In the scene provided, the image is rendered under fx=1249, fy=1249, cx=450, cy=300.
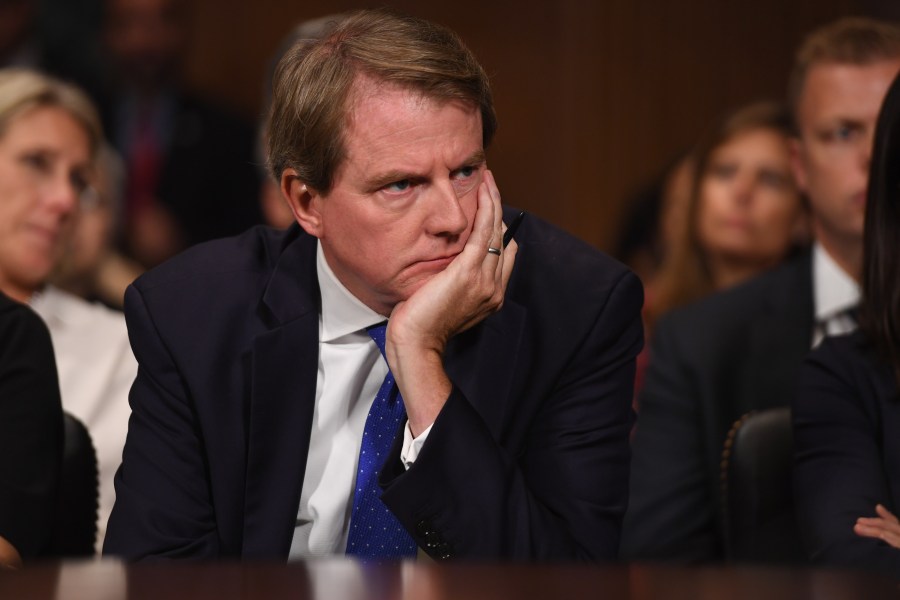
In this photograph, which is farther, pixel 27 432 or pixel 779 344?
pixel 779 344

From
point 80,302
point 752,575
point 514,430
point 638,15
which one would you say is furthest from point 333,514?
point 638,15

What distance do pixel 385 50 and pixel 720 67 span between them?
4.16 meters

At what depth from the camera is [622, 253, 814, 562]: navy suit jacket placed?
2.79m

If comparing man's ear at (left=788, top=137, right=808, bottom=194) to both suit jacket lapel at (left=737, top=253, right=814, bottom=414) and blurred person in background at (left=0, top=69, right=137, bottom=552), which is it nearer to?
suit jacket lapel at (left=737, top=253, right=814, bottom=414)

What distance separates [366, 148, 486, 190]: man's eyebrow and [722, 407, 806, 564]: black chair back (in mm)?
717

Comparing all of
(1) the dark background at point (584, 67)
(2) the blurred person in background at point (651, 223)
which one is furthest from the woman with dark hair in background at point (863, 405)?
(1) the dark background at point (584, 67)

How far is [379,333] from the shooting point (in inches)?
80.0

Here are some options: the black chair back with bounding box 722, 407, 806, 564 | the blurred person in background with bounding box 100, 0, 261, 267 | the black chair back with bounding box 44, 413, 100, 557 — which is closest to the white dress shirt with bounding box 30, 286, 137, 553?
the black chair back with bounding box 44, 413, 100, 557

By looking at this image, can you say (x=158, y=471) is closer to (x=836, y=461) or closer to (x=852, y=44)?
(x=836, y=461)

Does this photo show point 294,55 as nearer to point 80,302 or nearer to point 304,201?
point 304,201

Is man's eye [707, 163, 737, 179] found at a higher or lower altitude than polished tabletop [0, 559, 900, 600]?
lower

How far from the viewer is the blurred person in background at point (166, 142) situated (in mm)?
5398

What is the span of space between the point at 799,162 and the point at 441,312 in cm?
161

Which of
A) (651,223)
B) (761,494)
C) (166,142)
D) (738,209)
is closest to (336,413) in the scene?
(761,494)
